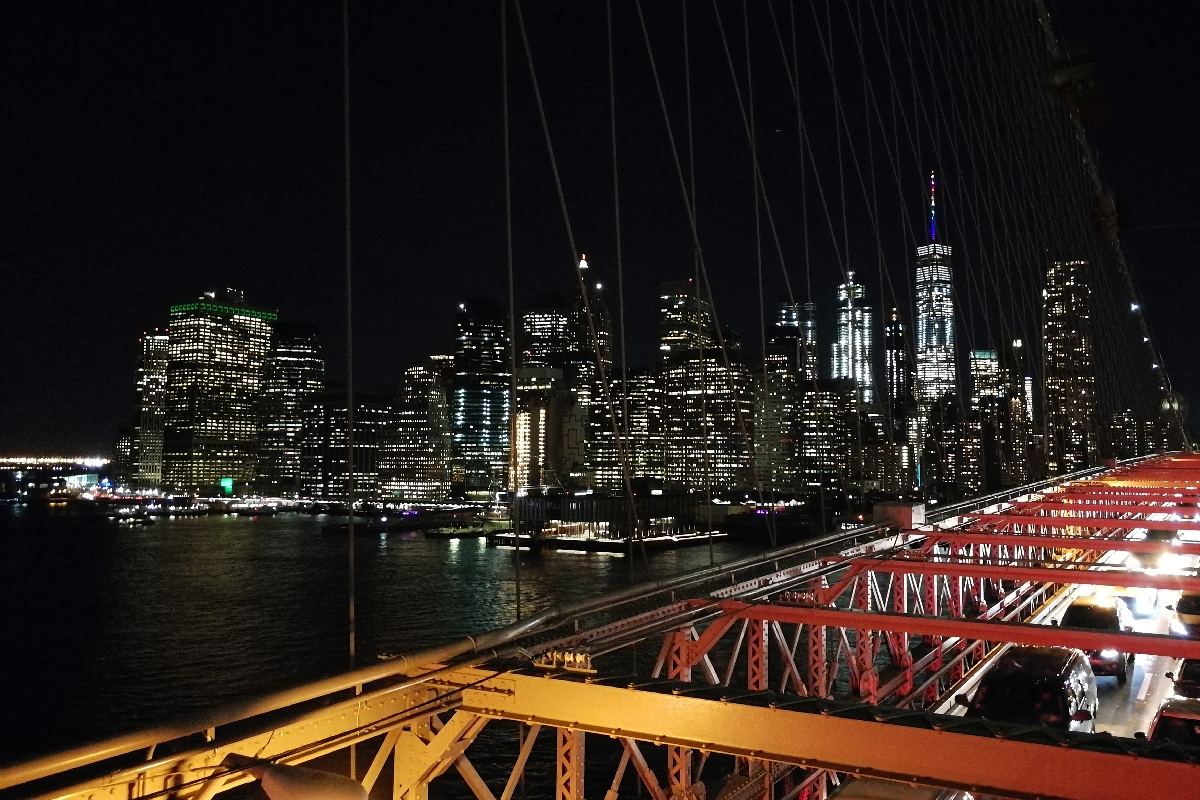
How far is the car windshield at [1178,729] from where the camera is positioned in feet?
28.5

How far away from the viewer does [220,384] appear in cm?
16350

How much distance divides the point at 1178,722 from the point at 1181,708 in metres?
0.14

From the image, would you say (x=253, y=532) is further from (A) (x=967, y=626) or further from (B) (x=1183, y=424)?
(A) (x=967, y=626)

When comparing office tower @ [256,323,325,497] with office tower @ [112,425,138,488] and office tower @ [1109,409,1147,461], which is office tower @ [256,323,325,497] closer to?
office tower @ [112,425,138,488]

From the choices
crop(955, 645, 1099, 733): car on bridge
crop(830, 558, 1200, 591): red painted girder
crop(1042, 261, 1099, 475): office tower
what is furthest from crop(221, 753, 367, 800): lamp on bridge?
crop(1042, 261, 1099, 475): office tower

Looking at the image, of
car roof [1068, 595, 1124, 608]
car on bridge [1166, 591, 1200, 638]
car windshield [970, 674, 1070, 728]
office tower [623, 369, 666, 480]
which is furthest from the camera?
office tower [623, 369, 666, 480]

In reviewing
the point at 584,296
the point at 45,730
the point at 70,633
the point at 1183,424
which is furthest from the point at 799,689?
the point at 1183,424

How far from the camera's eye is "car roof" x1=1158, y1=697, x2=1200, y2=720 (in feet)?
28.9

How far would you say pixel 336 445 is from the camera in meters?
158

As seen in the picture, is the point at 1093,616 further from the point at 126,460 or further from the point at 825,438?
the point at 126,460

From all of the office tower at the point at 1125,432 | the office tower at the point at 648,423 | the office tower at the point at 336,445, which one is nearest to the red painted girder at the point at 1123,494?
the office tower at the point at 1125,432

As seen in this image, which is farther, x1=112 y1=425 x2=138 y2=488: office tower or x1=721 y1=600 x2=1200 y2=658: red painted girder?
x1=112 y1=425 x2=138 y2=488: office tower

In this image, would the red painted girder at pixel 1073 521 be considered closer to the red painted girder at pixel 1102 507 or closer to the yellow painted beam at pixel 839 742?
the red painted girder at pixel 1102 507

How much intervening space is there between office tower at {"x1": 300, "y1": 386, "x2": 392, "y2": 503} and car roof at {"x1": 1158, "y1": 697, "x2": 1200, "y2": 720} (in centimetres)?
13553
